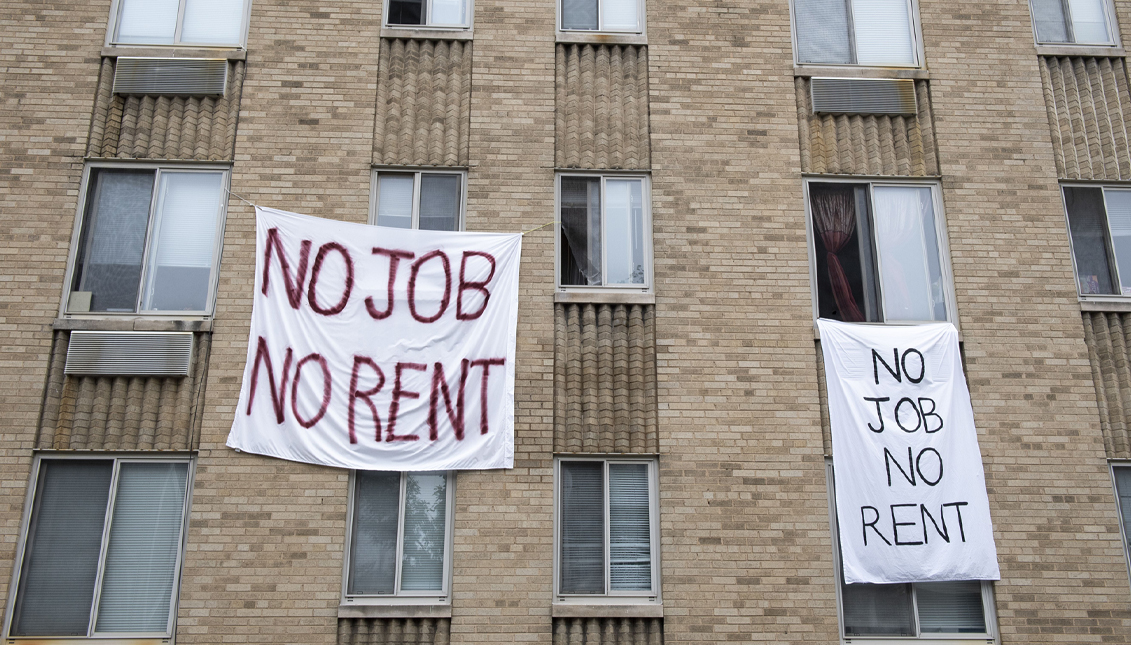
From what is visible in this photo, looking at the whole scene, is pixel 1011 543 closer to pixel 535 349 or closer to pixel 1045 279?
pixel 1045 279

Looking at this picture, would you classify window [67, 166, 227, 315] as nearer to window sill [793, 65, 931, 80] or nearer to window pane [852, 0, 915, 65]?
window sill [793, 65, 931, 80]

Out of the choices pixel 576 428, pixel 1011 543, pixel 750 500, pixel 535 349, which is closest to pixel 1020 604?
pixel 1011 543

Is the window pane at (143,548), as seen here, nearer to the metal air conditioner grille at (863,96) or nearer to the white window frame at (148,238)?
the white window frame at (148,238)

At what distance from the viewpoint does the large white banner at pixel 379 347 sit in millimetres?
8727

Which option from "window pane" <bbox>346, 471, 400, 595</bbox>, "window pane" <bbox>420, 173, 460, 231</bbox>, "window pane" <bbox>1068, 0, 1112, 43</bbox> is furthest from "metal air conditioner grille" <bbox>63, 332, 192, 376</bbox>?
"window pane" <bbox>1068, 0, 1112, 43</bbox>

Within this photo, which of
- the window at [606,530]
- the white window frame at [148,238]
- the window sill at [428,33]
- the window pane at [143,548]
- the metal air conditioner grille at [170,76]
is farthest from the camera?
the window sill at [428,33]

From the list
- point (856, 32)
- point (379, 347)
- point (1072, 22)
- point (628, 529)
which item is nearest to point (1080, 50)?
point (1072, 22)

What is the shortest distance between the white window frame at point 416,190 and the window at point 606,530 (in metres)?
3.01

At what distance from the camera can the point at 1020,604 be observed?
8586 millimetres

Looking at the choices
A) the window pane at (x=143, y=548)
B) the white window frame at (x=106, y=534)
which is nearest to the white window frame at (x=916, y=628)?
the white window frame at (x=106, y=534)

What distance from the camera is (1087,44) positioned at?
10672 millimetres

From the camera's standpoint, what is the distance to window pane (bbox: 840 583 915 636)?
8.62 m

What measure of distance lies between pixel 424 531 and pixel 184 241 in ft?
13.6

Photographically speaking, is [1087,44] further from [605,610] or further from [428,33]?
[605,610]
